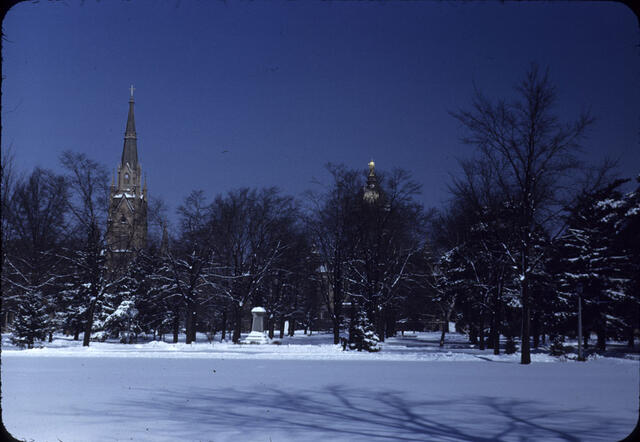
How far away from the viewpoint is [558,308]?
38656 mm

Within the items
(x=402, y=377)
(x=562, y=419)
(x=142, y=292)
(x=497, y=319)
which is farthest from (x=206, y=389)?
(x=142, y=292)

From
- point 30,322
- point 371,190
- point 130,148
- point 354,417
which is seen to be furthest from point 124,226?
point 130,148

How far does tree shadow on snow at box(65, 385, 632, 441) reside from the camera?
7.68 metres

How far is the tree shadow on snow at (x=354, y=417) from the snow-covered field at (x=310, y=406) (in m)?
0.02

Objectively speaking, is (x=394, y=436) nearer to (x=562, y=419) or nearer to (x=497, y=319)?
(x=562, y=419)

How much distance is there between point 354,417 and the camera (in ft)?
29.6

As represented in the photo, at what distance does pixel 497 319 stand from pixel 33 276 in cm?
2636

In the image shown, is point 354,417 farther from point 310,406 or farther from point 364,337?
point 364,337

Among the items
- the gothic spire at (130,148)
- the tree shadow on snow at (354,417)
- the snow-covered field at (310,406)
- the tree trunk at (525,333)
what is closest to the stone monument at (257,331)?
the tree trunk at (525,333)

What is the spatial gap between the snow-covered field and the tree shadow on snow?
0.02 m

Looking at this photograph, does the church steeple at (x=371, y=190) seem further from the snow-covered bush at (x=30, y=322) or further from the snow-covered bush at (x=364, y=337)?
the snow-covered bush at (x=30, y=322)

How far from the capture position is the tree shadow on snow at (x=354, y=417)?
7680mm

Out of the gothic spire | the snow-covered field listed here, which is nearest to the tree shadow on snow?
the snow-covered field

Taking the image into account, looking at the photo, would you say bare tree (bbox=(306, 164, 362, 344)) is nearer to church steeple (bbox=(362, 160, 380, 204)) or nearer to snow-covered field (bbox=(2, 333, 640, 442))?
church steeple (bbox=(362, 160, 380, 204))
